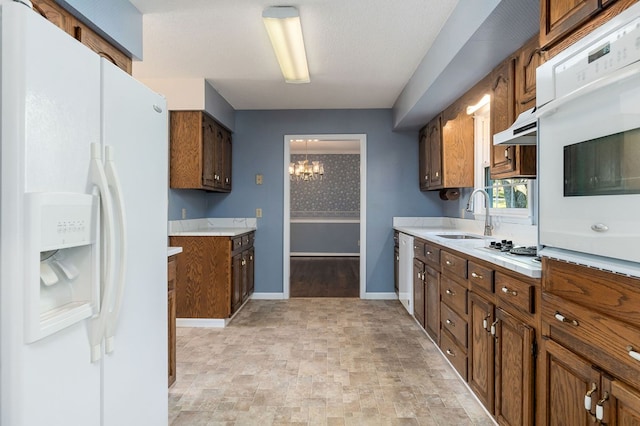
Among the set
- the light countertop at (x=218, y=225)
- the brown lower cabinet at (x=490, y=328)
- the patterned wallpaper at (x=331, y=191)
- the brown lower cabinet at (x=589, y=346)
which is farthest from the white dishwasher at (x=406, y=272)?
the patterned wallpaper at (x=331, y=191)

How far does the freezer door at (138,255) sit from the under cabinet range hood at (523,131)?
5.06 feet

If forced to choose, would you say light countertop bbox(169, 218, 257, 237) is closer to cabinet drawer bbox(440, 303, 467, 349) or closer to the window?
cabinet drawer bbox(440, 303, 467, 349)

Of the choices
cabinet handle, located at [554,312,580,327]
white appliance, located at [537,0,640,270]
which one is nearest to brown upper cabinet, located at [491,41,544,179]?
white appliance, located at [537,0,640,270]


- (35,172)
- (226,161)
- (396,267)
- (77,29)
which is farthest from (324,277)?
(35,172)

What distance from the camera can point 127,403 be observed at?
135 cm

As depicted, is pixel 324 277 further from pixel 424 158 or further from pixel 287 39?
pixel 287 39

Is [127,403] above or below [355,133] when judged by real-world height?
below

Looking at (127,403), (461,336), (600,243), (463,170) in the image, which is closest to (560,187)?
(600,243)

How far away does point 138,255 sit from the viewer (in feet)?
4.68

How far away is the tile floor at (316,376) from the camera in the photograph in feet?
7.06

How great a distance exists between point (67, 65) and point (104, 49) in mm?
1321

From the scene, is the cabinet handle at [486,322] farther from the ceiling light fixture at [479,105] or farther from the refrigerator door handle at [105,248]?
the ceiling light fixture at [479,105]

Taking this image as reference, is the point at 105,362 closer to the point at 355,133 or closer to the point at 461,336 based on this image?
the point at 461,336

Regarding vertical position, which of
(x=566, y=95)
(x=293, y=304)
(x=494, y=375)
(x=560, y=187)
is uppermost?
(x=566, y=95)
